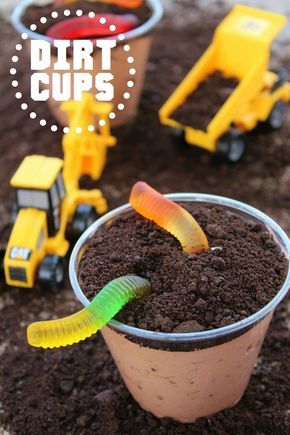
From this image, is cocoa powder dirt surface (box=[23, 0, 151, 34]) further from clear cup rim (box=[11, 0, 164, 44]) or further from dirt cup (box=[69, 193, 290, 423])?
dirt cup (box=[69, 193, 290, 423])

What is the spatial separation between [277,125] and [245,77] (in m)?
0.32

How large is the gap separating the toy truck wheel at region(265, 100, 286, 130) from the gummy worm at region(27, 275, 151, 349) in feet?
5.04

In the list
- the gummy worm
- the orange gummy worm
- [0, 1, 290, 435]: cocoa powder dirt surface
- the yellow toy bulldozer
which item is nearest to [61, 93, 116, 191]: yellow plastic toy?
the yellow toy bulldozer

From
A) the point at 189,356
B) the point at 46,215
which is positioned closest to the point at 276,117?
the point at 46,215

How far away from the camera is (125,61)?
98.0 inches

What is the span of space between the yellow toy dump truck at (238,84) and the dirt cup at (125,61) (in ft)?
0.75

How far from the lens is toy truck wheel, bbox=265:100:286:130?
2590 mm

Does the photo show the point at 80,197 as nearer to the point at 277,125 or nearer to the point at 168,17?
the point at 277,125

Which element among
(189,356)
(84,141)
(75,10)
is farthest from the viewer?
(75,10)

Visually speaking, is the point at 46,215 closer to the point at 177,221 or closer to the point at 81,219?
the point at 81,219

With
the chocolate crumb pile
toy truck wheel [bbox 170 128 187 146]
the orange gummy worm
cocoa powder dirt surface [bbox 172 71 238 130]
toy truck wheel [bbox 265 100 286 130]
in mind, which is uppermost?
the orange gummy worm

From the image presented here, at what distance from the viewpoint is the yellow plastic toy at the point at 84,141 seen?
2162mm

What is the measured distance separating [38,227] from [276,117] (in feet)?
3.85

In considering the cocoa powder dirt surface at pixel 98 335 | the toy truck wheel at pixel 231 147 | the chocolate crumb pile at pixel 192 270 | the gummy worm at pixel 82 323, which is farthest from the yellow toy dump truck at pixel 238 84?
the gummy worm at pixel 82 323
